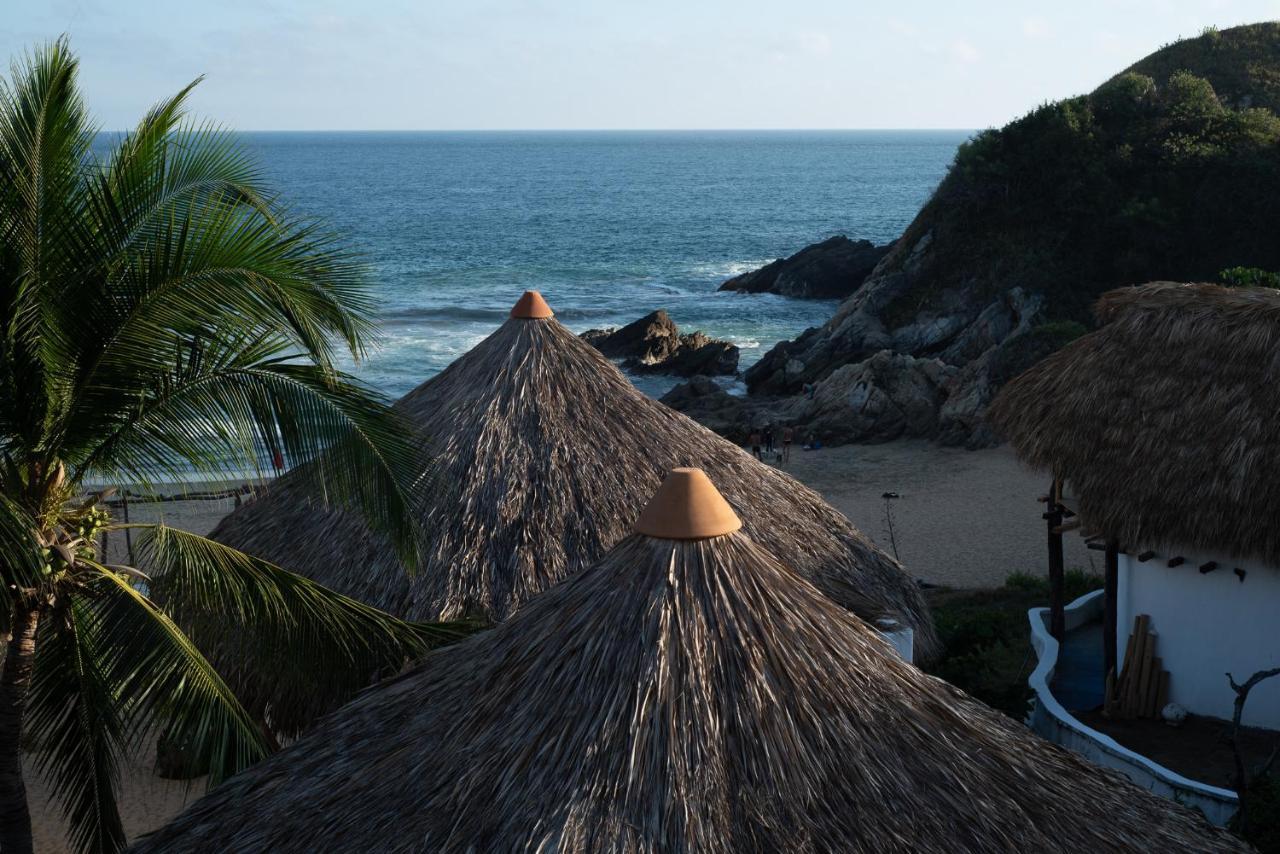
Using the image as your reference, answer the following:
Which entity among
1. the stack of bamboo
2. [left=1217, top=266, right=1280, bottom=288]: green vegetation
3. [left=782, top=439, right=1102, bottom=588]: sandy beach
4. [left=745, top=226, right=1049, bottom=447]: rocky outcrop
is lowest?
[left=782, top=439, right=1102, bottom=588]: sandy beach

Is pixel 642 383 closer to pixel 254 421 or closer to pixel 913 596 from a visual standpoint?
pixel 913 596

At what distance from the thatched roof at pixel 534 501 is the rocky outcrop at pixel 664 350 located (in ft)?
84.9

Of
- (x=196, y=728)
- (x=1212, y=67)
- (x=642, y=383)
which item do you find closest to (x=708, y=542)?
(x=196, y=728)

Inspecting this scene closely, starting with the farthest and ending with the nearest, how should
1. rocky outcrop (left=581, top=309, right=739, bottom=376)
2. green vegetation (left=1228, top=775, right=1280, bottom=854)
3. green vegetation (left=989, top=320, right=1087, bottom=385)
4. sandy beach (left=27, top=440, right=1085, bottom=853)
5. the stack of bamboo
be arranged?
rocky outcrop (left=581, top=309, right=739, bottom=376) < green vegetation (left=989, top=320, right=1087, bottom=385) < sandy beach (left=27, top=440, right=1085, bottom=853) < the stack of bamboo < green vegetation (left=1228, top=775, right=1280, bottom=854)

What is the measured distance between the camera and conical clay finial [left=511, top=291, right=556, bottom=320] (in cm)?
947

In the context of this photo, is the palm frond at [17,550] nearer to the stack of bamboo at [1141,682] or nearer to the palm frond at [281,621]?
the palm frond at [281,621]

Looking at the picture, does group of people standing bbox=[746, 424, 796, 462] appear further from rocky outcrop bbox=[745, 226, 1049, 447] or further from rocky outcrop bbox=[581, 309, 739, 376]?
rocky outcrop bbox=[581, 309, 739, 376]

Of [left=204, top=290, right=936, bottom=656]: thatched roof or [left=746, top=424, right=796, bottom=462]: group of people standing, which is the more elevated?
[left=204, top=290, right=936, bottom=656]: thatched roof

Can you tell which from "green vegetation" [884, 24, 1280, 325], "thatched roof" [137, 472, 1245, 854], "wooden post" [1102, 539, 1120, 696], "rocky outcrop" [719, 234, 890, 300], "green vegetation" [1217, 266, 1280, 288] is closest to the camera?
"thatched roof" [137, 472, 1245, 854]

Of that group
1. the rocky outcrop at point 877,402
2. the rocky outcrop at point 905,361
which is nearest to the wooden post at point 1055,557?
the rocky outcrop at point 905,361

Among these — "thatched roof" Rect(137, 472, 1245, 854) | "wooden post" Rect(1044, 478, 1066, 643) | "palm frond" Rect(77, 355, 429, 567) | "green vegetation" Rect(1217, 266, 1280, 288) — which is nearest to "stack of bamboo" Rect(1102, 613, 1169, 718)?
"wooden post" Rect(1044, 478, 1066, 643)

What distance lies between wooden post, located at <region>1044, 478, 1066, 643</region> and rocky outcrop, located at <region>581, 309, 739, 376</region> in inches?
943

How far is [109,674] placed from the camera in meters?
5.41

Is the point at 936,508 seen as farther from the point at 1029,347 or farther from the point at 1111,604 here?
the point at 1111,604
